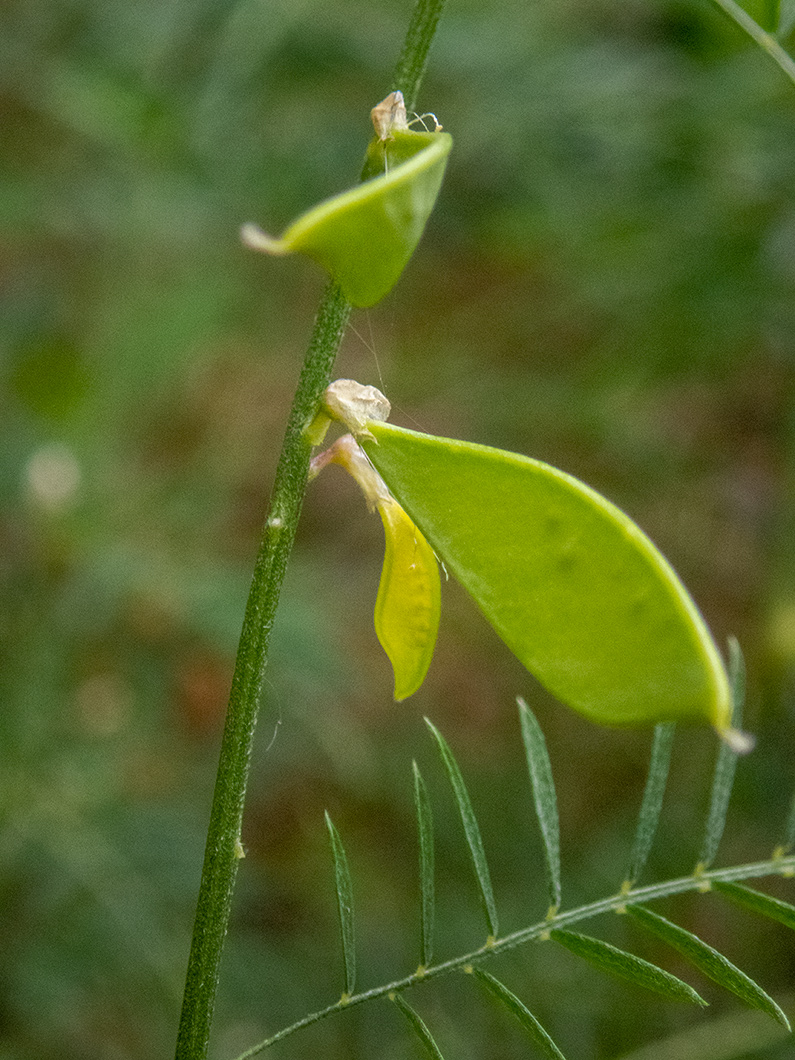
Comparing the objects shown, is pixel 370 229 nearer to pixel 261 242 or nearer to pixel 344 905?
pixel 261 242

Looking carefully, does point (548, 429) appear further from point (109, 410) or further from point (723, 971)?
point (723, 971)

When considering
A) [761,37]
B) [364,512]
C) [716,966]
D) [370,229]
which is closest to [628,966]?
[716,966]

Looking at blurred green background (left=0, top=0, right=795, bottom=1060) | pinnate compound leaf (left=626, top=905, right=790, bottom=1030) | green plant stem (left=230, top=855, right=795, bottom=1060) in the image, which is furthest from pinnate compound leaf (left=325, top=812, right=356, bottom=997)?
blurred green background (left=0, top=0, right=795, bottom=1060)

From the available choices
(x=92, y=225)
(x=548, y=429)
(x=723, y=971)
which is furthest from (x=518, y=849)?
(x=92, y=225)

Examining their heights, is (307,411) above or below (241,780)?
above

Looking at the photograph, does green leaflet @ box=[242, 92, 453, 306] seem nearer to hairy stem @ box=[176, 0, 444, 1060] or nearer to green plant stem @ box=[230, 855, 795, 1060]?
hairy stem @ box=[176, 0, 444, 1060]

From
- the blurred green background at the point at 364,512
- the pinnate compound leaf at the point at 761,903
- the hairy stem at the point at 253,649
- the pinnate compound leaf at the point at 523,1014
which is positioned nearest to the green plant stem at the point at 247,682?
the hairy stem at the point at 253,649
